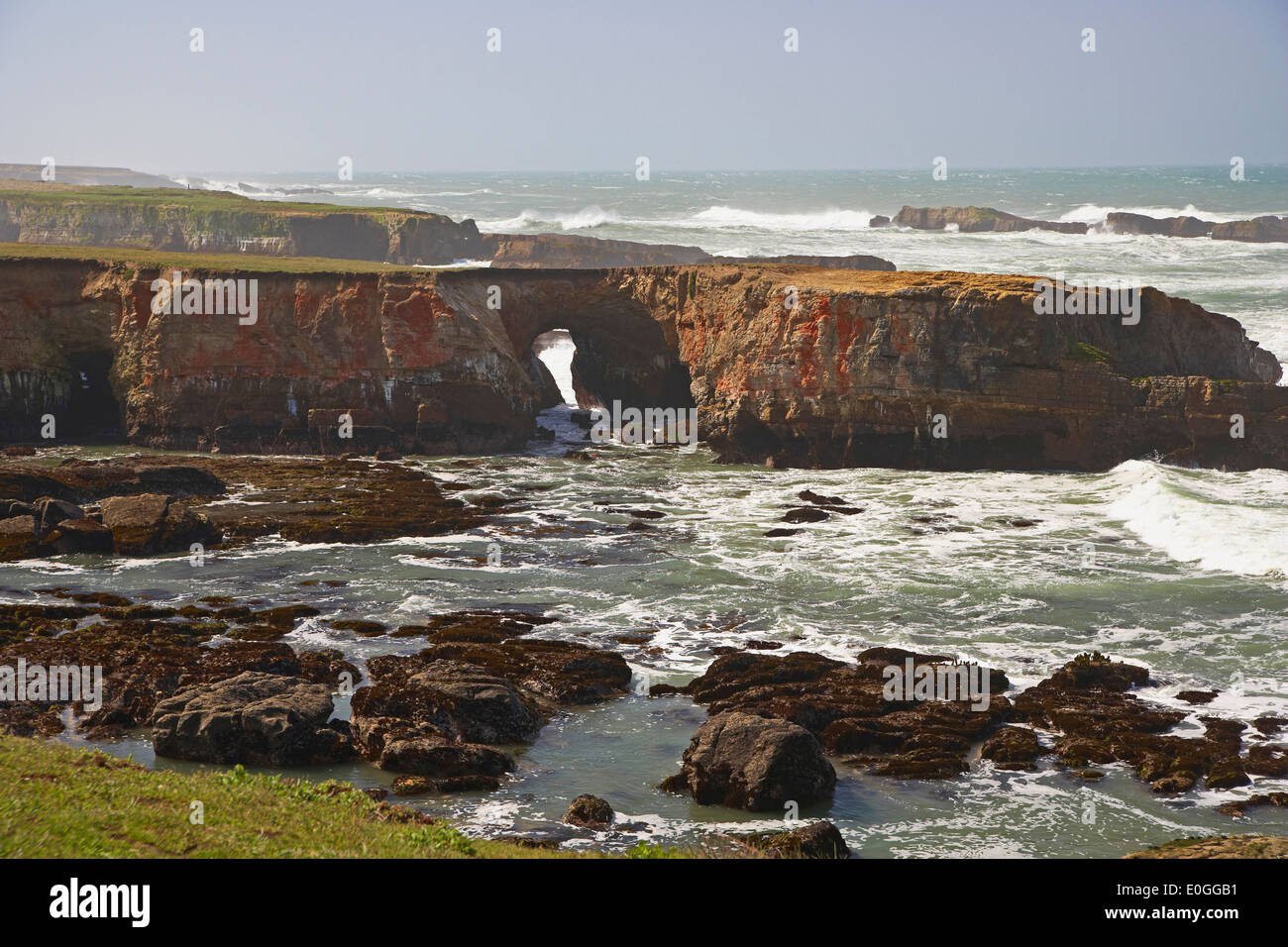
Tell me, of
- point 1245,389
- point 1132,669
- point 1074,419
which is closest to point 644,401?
point 1074,419

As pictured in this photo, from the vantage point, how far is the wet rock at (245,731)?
20453 millimetres

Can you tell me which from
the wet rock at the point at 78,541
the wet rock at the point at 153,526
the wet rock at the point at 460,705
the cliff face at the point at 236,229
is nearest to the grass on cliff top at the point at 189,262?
the wet rock at the point at 153,526

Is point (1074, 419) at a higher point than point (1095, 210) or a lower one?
lower

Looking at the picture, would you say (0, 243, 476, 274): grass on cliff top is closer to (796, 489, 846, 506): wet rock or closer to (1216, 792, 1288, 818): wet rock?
(796, 489, 846, 506): wet rock

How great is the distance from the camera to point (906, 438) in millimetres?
46281

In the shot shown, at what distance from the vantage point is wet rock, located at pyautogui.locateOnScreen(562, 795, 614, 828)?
1817cm

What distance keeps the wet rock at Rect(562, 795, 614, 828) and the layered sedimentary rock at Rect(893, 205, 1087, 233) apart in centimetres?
11445

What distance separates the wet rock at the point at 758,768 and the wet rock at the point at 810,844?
5.99 feet
